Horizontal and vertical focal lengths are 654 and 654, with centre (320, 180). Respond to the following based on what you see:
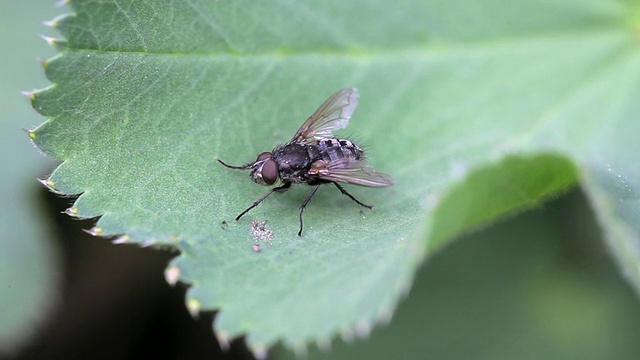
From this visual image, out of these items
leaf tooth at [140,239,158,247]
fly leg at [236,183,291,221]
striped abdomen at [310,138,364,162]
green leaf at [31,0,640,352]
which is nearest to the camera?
green leaf at [31,0,640,352]

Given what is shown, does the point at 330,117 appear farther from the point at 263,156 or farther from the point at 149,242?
the point at 149,242

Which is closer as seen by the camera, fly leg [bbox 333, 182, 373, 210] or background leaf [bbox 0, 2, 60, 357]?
fly leg [bbox 333, 182, 373, 210]

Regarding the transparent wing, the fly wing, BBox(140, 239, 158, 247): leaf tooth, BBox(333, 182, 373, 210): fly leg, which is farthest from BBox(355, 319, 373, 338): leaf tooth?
the fly wing

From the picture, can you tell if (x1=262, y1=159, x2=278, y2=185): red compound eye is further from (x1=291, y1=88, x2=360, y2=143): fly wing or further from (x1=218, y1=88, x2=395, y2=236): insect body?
(x1=291, y1=88, x2=360, y2=143): fly wing

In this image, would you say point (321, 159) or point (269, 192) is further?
point (321, 159)

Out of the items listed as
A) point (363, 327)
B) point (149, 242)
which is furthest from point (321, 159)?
point (363, 327)

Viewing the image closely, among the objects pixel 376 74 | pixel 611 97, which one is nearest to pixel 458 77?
pixel 376 74

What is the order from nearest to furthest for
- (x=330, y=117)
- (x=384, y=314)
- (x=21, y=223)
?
(x=384, y=314)
(x=330, y=117)
(x=21, y=223)

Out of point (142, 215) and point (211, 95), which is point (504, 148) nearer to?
point (211, 95)
